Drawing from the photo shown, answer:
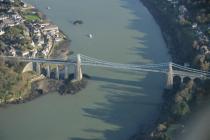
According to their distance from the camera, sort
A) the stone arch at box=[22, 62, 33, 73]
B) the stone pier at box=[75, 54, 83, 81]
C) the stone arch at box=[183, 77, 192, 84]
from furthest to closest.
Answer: the stone arch at box=[22, 62, 33, 73], the stone pier at box=[75, 54, 83, 81], the stone arch at box=[183, 77, 192, 84]

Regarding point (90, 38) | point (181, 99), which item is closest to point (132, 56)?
point (90, 38)

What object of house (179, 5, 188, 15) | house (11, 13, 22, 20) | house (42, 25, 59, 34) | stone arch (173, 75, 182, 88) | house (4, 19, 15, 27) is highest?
house (179, 5, 188, 15)

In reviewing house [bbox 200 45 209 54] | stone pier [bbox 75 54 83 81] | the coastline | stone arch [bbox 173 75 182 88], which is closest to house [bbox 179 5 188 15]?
house [bbox 200 45 209 54]

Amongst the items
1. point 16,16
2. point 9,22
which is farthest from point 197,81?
point 16,16

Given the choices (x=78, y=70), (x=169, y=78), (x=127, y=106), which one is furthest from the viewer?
(x=78, y=70)

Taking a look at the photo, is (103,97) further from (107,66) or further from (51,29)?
(51,29)

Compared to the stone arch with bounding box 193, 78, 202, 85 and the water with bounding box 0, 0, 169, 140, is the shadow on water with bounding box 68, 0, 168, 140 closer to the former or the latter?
the water with bounding box 0, 0, 169, 140

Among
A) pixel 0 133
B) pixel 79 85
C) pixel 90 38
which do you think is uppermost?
pixel 90 38

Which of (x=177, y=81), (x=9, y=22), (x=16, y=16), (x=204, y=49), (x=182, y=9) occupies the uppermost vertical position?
(x=182, y=9)

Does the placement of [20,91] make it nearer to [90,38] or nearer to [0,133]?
[0,133]
